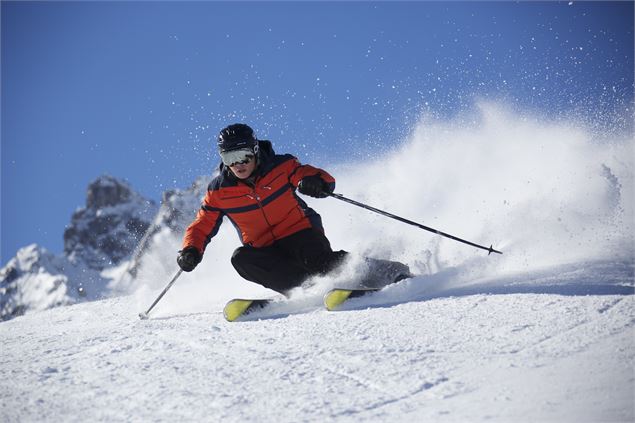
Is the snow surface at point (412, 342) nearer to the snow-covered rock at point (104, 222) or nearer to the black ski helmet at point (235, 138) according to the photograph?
the black ski helmet at point (235, 138)

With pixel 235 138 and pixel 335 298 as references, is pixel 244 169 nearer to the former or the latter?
pixel 235 138

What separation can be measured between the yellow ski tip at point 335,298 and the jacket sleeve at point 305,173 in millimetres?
1228

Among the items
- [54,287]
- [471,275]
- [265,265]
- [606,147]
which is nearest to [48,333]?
[265,265]

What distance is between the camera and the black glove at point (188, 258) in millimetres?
5207

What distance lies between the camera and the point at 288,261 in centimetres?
531

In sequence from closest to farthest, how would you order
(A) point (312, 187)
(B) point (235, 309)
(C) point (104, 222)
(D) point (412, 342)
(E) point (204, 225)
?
(D) point (412, 342), (B) point (235, 309), (A) point (312, 187), (E) point (204, 225), (C) point (104, 222)

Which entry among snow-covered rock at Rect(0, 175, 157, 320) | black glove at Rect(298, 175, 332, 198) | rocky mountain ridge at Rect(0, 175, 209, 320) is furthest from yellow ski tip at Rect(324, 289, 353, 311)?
snow-covered rock at Rect(0, 175, 157, 320)

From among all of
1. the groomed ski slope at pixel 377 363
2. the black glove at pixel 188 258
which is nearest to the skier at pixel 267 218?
the black glove at pixel 188 258

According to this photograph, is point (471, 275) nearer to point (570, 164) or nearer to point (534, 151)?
point (570, 164)

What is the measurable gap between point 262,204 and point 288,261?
0.60 meters

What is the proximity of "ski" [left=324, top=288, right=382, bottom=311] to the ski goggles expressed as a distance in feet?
5.08

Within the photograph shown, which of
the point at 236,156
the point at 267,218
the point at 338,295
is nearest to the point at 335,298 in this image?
the point at 338,295

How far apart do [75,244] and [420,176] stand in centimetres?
17324

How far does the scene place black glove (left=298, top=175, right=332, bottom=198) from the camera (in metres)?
5.13
